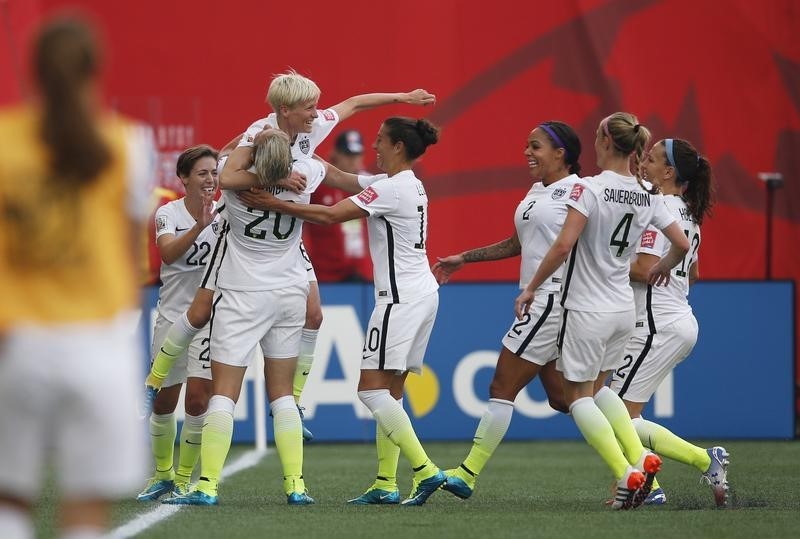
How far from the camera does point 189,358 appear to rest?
26.6 ft

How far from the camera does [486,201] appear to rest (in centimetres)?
1466

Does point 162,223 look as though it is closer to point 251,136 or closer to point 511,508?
point 251,136

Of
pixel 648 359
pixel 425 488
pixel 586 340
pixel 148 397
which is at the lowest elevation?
pixel 425 488

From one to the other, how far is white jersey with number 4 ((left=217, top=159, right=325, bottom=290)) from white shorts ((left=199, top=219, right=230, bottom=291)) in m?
0.05

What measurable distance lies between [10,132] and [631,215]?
4.34 metres

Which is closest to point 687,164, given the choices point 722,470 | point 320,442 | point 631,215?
point 631,215

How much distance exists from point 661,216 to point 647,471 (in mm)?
1370

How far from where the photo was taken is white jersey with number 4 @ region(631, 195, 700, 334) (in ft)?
27.2

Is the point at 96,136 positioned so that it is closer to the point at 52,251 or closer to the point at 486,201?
the point at 52,251

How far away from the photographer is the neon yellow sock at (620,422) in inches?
291

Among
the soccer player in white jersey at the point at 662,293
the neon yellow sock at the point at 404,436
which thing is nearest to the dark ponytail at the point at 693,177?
the soccer player in white jersey at the point at 662,293

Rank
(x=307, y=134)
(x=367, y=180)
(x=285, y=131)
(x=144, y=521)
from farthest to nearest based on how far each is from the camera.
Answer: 1. (x=367, y=180)
2. (x=307, y=134)
3. (x=285, y=131)
4. (x=144, y=521)

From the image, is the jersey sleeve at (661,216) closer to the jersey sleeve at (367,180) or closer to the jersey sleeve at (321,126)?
the jersey sleeve at (367,180)

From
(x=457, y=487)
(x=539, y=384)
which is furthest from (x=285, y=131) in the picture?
(x=539, y=384)
